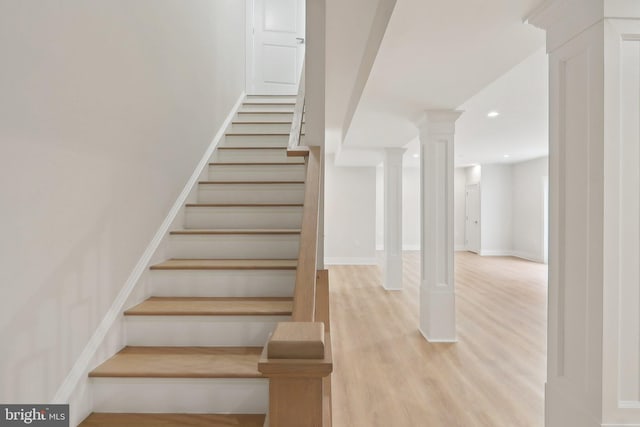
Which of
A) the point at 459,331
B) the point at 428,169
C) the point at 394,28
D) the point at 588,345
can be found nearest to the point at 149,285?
the point at 394,28

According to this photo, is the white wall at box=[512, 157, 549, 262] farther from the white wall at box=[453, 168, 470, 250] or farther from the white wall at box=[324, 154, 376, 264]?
the white wall at box=[324, 154, 376, 264]

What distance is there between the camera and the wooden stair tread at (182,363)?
1613 mm

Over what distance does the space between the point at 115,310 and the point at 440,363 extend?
2.88m

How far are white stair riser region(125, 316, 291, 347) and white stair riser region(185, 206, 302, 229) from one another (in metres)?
0.96

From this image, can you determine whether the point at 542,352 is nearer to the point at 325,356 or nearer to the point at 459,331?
the point at 459,331

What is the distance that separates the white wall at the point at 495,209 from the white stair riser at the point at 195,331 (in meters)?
10.4

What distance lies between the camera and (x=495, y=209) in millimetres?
10977

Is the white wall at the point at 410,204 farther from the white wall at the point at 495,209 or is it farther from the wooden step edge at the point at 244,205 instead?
the wooden step edge at the point at 244,205

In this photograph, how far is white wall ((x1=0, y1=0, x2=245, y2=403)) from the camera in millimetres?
1271

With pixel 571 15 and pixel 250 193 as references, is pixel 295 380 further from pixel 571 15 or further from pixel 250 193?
pixel 250 193

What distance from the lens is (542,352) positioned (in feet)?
12.5

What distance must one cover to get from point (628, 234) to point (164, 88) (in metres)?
2.65

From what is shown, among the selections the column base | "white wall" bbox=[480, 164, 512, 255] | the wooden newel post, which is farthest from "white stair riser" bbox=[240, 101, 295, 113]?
"white wall" bbox=[480, 164, 512, 255]

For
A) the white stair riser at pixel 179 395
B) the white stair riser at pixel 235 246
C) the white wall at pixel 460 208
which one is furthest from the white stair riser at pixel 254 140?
the white wall at pixel 460 208
